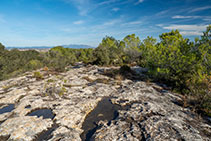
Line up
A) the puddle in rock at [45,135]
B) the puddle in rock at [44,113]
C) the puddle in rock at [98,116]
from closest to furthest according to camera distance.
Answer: the puddle in rock at [45,135], the puddle in rock at [98,116], the puddle in rock at [44,113]

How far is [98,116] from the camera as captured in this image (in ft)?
25.2

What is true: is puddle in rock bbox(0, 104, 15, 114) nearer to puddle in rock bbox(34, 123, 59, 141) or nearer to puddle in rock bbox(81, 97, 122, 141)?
puddle in rock bbox(34, 123, 59, 141)

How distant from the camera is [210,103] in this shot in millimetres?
8297

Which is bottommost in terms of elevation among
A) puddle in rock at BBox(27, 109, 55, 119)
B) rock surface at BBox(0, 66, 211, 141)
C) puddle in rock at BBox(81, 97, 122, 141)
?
puddle in rock at BBox(81, 97, 122, 141)

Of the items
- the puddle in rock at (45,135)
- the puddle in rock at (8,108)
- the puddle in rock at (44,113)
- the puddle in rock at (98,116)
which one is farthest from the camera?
the puddle in rock at (8,108)

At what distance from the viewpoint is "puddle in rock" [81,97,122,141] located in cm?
604

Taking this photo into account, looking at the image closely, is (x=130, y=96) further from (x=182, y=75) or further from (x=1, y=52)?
(x=1, y=52)

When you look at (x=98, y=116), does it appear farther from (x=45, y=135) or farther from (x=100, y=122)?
(x=45, y=135)

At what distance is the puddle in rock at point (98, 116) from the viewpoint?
19.8ft

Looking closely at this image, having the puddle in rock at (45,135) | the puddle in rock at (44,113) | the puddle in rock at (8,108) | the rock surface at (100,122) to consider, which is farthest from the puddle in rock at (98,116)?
the puddle in rock at (8,108)

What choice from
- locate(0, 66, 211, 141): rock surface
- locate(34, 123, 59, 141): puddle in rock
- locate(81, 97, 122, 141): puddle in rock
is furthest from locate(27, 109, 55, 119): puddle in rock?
locate(81, 97, 122, 141): puddle in rock

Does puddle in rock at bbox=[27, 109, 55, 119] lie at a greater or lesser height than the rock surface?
lesser

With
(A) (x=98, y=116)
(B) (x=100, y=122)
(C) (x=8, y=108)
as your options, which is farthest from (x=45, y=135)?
(C) (x=8, y=108)

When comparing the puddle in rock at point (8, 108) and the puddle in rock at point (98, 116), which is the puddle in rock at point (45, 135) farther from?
the puddle in rock at point (8, 108)
